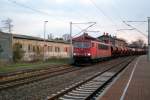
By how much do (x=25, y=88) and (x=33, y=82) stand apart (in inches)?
111

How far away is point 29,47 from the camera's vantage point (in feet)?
202

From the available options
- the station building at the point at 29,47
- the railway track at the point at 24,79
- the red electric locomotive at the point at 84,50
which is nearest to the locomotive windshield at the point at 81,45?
the red electric locomotive at the point at 84,50

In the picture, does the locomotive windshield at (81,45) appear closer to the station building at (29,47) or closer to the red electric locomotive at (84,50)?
the red electric locomotive at (84,50)

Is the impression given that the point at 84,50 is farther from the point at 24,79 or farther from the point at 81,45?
the point at 24,79

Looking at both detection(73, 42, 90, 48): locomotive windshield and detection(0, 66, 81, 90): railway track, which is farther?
detection(73, 42, 90, 48): locomotive windshield

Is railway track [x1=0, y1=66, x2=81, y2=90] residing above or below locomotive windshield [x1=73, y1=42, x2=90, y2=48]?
below

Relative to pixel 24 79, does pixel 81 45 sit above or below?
above

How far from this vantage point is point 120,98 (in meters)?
12.9

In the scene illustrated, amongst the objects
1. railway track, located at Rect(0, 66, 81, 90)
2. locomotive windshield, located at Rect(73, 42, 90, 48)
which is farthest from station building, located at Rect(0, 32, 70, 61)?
railway track, located at Rect(0, 66, 81, 90)

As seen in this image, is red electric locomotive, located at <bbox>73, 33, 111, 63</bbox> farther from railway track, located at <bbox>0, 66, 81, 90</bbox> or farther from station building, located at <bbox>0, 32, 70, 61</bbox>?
railway track, located at <bbox>0, 66, 81, 90</bbox>

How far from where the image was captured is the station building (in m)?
53.6

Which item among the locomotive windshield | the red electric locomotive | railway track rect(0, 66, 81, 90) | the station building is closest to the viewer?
railway track rect(0, 66, 81, 90)

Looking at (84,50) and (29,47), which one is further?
(29,47)

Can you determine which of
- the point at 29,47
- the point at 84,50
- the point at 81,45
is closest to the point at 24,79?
the point at 84,50
